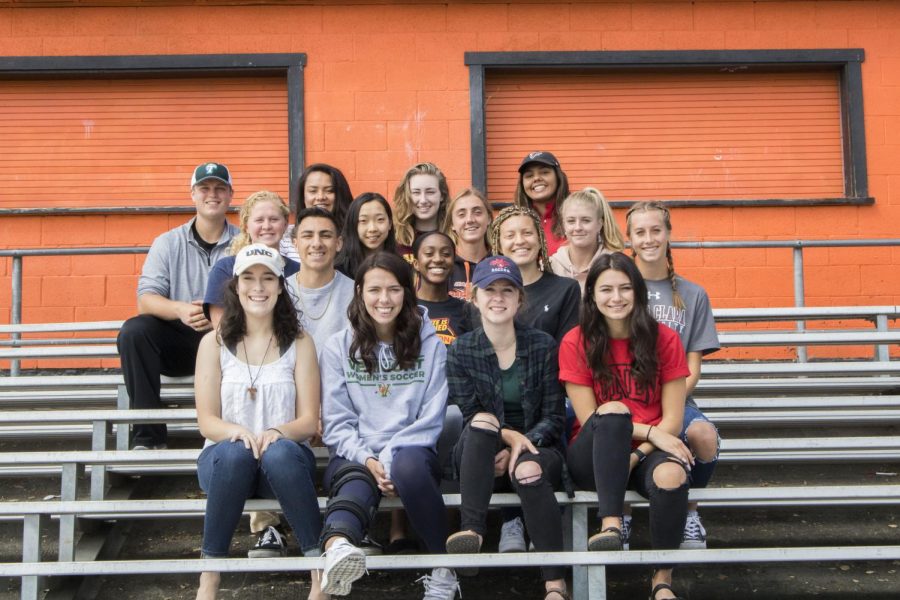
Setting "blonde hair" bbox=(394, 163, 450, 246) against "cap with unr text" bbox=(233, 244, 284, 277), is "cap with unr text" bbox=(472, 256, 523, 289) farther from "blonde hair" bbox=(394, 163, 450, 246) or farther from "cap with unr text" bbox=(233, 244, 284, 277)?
"blonde hair" bbox=(394, 163, 450, 246)

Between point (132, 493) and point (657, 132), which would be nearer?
point (132, 493)

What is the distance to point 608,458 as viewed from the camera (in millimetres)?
3385

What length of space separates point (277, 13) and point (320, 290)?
335cm

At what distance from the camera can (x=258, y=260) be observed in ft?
12.1

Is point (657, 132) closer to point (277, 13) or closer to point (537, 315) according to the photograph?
point (277, 13)

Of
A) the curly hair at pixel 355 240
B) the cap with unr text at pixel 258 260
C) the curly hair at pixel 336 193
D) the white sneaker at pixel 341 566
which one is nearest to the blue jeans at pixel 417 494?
the white sneaker at pixel 341 566

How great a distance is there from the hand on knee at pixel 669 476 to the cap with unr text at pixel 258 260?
5.26 feet

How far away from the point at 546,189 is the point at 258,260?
1.79 metres

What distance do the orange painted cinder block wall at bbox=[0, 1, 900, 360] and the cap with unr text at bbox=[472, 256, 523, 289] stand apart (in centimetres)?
299

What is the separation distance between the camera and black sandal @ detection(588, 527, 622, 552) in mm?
3334

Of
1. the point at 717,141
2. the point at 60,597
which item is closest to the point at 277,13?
the point at 717,141

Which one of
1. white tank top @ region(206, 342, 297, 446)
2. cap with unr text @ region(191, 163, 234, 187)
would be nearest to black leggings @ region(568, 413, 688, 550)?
white tank top @ region(206, 342, 297, 446)

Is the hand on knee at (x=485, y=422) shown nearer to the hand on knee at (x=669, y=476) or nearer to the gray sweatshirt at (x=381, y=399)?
the gray sweatshirt at (x=381, y=399)

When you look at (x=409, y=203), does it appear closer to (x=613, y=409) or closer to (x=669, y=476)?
(x=613, y=409)
